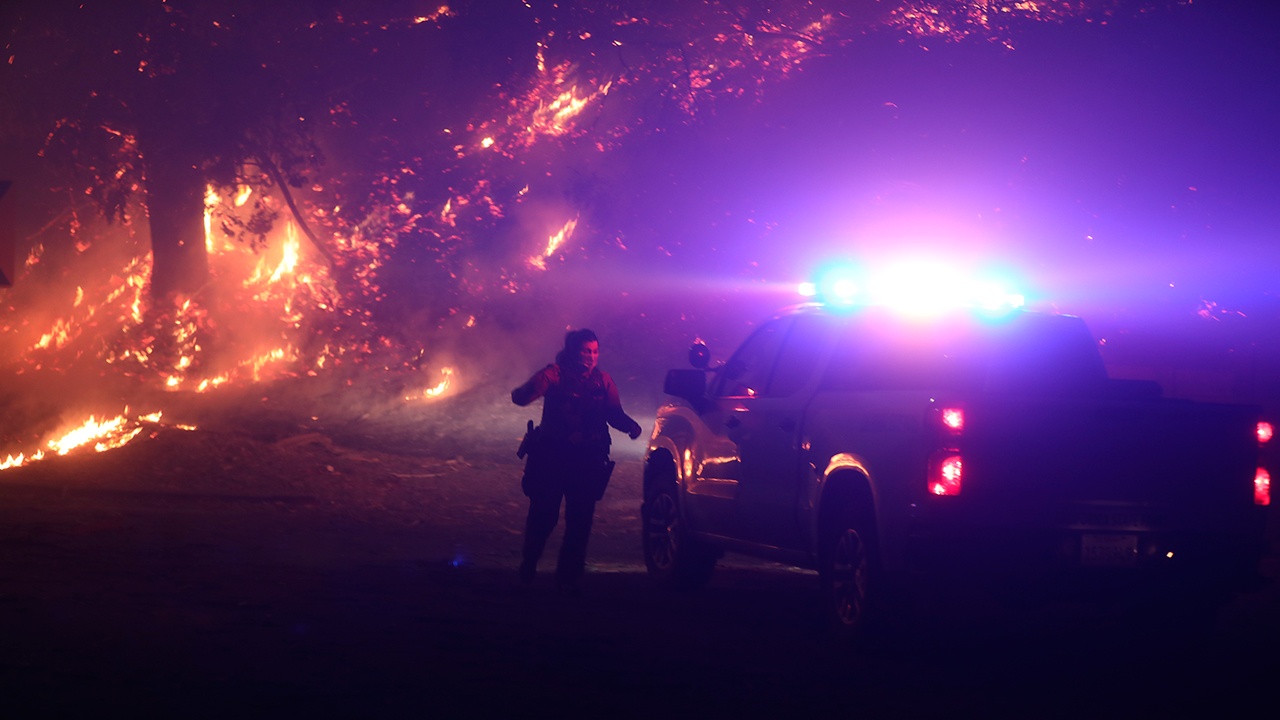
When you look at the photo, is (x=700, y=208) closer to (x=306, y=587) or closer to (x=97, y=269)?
(x=306, y=587)

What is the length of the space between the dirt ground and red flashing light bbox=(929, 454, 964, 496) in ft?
1.81

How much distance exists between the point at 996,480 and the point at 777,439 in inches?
77.8

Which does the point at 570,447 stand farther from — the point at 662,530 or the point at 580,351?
the point at 662,530

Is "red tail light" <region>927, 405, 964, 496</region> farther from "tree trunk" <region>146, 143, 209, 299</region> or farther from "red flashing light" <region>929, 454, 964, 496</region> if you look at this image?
"tree trunk" <region>146, 143, 209, 299</region>

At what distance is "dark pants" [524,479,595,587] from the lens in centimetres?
971

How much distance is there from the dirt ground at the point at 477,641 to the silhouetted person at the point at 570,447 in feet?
1.40

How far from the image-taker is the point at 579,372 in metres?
9.93

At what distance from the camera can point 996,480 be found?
6.87m

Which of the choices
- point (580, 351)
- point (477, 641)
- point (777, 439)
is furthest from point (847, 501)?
point (580, 351)

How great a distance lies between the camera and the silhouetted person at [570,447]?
983 centimetres

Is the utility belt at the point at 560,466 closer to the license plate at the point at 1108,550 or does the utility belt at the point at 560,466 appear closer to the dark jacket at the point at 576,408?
the dark jacket at the point at 576,408

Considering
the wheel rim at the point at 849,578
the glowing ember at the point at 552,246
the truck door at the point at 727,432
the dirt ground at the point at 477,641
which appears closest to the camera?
the dirt ground at the point at 477,641

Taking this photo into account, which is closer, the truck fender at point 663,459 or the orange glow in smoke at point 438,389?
the truck fender at point 663,459

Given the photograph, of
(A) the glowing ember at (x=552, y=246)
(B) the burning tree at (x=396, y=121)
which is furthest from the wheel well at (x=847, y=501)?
(A) the glowing ember at (x=552, y=246)
